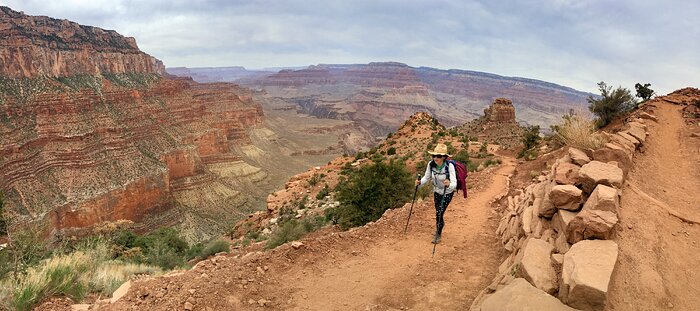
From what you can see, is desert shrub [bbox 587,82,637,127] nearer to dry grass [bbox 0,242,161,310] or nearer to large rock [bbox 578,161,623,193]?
large rock [bbox 578,161,623,193]

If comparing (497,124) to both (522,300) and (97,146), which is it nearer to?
(522,300)

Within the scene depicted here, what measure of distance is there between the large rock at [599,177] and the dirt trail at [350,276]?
212cm

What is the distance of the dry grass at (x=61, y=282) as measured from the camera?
6141 millimetres

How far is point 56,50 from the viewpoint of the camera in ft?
197

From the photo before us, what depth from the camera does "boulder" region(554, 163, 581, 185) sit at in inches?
260

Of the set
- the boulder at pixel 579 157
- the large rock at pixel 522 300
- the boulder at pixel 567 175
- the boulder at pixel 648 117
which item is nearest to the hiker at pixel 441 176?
the boulder at pixel 567 175

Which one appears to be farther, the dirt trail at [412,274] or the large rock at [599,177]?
the dirt trail at [412,274]

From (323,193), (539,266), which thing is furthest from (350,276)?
(323,193)

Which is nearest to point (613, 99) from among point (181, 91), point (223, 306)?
point (223, 306)

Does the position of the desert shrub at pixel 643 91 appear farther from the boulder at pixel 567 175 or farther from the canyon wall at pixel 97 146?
the canyon wall at pixel 97 146

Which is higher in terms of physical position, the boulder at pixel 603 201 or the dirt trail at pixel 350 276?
the boulder at pixel 603 201

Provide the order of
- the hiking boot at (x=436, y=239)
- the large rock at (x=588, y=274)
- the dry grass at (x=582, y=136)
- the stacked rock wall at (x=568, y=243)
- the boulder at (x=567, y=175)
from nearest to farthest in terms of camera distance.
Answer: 1. the large rock at (x=588, y=274)
2. the stacked rock wall at (x=568, y=243)
3. the boulder at (x=567, y=175)
4. the hiking boot at (x=436, y=239)
5. the dry grass at (x=582, y=136)

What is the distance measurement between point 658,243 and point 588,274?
6.31ft

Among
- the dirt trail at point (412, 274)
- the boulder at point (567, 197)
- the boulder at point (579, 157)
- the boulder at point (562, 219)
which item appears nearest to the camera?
the boulder at point (562, 219)
